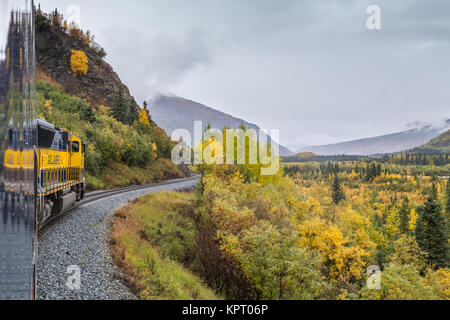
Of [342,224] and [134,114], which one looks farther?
[134,114]

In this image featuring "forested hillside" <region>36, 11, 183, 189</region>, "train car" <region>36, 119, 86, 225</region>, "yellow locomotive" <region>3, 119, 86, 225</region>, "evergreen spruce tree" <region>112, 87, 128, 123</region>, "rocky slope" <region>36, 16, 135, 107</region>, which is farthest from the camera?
"rocky slope" <region>36, 16, 135, 107</region>

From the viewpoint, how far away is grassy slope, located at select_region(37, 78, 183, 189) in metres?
30.5

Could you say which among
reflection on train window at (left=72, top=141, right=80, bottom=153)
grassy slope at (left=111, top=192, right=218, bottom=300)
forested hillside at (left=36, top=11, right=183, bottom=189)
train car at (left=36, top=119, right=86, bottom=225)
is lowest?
grassy slope at (left=111, top=192, right=218, bottom=300)

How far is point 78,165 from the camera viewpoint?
18.0m

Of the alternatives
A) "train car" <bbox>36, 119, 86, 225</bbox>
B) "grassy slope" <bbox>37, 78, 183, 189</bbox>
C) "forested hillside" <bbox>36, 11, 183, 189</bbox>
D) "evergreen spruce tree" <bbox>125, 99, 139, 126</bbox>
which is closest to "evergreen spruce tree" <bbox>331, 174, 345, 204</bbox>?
"forested hillside" <bbox>36, 11, 183, 189</bbox>

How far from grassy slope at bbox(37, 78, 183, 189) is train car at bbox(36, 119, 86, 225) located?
1063 centimetres

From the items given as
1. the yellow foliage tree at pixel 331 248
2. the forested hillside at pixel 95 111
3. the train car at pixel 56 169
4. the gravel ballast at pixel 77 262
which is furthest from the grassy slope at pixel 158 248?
the yellow foliage tree at pixel 331 248

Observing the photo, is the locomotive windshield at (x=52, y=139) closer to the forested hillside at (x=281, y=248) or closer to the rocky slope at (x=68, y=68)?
the forested hillside at (x=281, y=248)

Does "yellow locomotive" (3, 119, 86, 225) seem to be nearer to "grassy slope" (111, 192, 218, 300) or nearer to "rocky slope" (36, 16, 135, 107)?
"grassy slope" (111, 192, 218, 300)

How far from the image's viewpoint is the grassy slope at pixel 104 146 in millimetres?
30453
